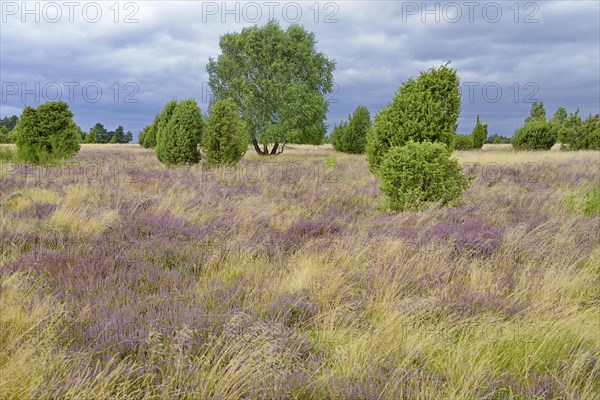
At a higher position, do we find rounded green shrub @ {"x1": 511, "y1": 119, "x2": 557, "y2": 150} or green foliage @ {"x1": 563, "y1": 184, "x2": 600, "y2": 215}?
rounded green shrub @ {"x1": 511, "y1": 119, "x2": 557, "y2": 150}

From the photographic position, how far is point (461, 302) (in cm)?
388

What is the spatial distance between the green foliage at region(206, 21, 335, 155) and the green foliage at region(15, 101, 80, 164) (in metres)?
14.6

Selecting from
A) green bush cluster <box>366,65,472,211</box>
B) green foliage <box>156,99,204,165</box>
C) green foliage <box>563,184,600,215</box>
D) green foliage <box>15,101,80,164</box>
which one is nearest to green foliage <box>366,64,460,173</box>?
green bush cluster <box>366,65,472,211</box>

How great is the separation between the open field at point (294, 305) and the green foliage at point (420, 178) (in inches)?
44.8

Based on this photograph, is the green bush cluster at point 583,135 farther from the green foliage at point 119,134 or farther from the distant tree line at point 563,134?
the green foliage at point 119,134

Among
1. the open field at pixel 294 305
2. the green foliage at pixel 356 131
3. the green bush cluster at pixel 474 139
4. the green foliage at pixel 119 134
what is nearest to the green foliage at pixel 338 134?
the green foliage at pixel 356 131

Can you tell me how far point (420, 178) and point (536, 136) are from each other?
38901 mm

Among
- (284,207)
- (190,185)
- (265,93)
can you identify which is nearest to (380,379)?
(284,207)

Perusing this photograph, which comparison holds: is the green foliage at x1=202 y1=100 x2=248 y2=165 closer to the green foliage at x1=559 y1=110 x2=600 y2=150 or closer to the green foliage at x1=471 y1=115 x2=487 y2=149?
the green foliage at x1=559 y1=110 x2=600 y2=150

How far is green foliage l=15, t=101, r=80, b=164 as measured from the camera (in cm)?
1870

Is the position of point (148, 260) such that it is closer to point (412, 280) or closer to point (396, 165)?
point (412, 280)

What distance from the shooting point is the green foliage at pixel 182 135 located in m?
19.6

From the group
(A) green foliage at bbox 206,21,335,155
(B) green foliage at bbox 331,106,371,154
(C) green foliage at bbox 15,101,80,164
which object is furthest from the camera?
(B) green foliage at bbox 331,106,371,154

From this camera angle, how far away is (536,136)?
41.4m
